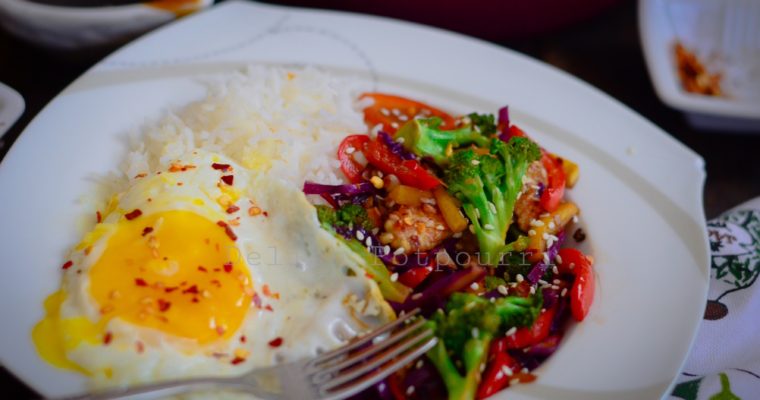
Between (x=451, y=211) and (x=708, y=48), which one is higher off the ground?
(x=708, y=48)

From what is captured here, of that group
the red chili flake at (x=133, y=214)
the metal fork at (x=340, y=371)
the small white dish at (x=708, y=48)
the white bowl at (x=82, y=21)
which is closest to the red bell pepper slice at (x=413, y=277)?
the metal fork at (x=340, y=371)

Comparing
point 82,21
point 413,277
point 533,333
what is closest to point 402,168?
point 413,277

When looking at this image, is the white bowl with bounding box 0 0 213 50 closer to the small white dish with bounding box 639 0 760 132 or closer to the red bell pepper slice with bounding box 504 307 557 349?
the red bell pepper slice with bounding box 504 307 557 349

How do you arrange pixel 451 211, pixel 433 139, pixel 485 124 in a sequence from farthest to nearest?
pixel 485 124
pixel 433 139
pixel 451 211

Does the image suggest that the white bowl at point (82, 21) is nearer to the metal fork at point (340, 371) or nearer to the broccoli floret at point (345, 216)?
the broccoli floret at point (345, 216)

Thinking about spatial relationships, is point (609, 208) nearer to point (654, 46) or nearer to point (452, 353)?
point (452, 353)

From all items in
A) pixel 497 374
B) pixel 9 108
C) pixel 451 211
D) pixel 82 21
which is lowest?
pixel 497 374

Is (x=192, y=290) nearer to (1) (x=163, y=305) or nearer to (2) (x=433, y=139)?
(1) (x=163, y=305)
